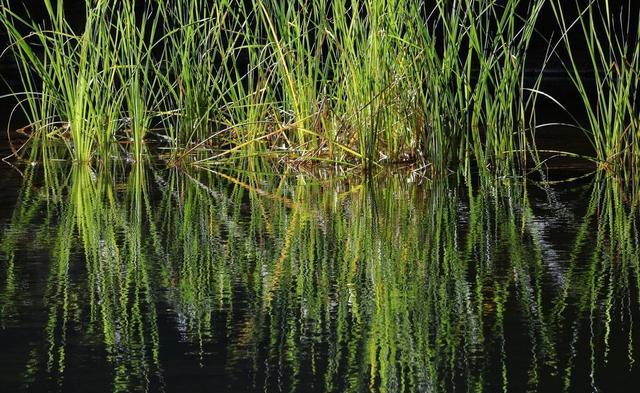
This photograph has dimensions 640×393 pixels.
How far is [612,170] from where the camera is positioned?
16.1 ft

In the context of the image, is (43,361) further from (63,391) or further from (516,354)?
(516,354)

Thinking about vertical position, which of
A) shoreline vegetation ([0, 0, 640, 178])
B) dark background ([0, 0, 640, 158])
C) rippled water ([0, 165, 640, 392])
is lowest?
rippled water ([0, 165, 640, 392])

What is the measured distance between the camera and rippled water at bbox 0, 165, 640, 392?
6.83 ft

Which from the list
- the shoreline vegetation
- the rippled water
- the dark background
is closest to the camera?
the rippled water

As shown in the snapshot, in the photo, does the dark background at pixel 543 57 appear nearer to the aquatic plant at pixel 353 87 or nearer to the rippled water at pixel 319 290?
the aquatic plant at pixel 353 87

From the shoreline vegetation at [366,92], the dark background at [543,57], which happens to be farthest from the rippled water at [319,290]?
the dark background at [543,57]

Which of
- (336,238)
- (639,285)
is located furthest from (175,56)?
(639,285)

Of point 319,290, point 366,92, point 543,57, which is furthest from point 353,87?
point 543,57

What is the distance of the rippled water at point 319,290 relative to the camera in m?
2.08

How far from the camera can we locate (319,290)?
271cm

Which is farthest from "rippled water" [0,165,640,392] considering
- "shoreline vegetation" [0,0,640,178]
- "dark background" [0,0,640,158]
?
"dark background" [0,0,640,158]

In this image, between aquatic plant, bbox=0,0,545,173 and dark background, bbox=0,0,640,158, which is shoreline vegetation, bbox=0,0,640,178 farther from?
dark background, bbox=0,0,640,158

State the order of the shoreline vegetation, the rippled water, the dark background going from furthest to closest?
the dark background, the shoreline vegetation, the rippled water

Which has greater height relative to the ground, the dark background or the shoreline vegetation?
the dark background
